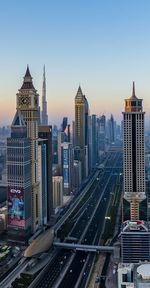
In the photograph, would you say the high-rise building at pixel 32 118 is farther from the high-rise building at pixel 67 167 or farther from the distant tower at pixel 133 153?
the high-rise building at pixel 67 167

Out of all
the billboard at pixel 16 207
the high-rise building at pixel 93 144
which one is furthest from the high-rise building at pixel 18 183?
the high-rise building at pixel 93 144

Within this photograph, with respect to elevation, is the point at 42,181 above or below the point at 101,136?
below

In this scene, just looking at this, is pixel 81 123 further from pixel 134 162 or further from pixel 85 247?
pixel 85 247

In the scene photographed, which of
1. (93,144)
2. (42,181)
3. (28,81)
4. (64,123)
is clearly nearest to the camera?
(28,81)

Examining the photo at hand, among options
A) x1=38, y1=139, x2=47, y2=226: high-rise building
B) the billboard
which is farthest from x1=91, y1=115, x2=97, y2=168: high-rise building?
the billboard

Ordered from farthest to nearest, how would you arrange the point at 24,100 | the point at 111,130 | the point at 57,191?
the point at 111,130 < the point at 57,191 < the point at 24,100

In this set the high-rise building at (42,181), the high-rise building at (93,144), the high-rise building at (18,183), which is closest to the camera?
the high-rise building at (18,183)

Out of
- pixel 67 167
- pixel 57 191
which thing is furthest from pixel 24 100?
pixel 67 167
